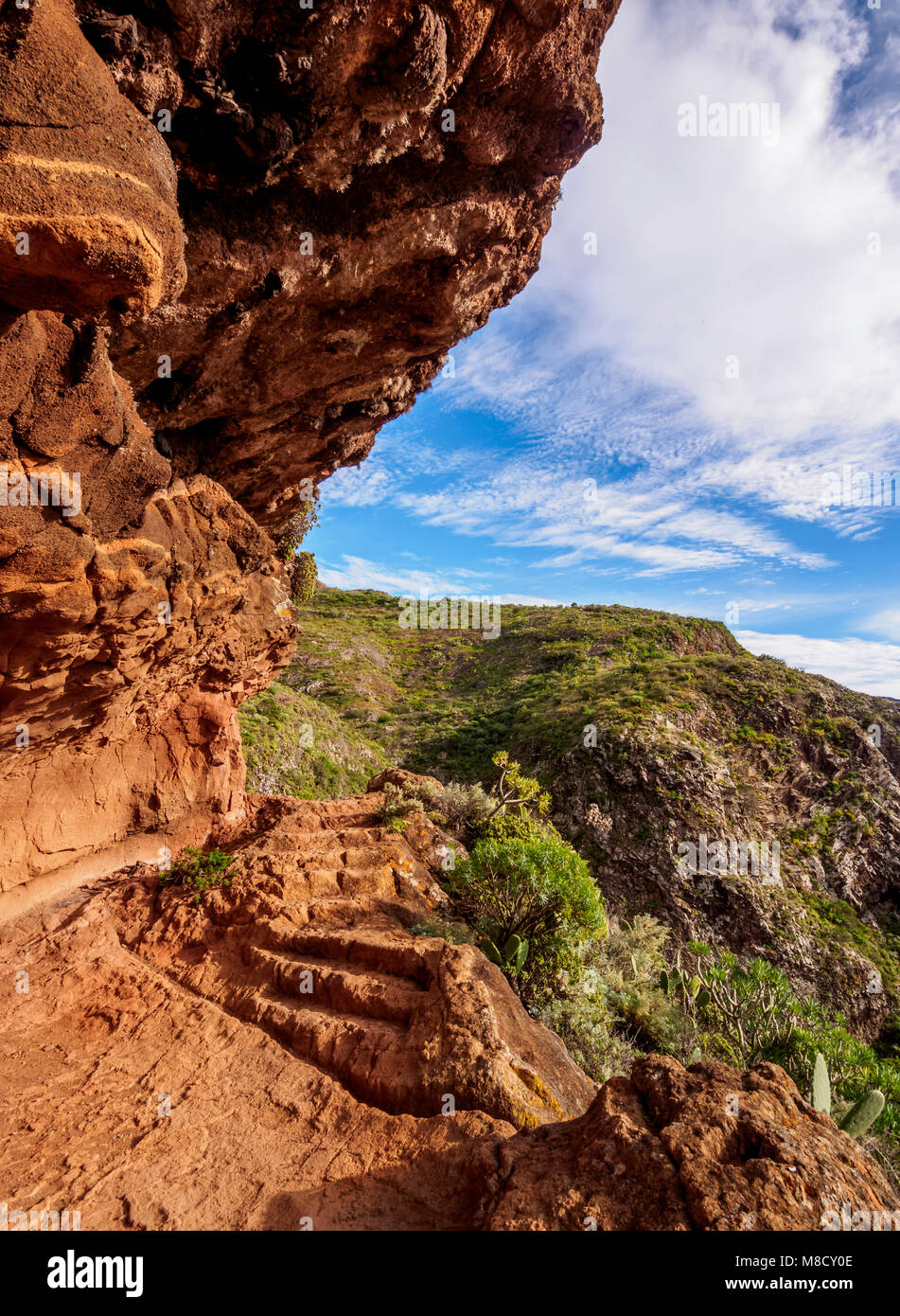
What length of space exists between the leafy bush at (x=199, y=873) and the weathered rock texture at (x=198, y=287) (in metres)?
1.99

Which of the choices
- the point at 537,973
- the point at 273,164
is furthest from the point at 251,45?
the point at 537,973

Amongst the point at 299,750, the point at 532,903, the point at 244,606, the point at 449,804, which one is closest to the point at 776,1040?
the point at 532,903

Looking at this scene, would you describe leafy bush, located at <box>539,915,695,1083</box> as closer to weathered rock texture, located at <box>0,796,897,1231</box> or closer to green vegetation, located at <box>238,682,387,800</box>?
weathered rock texture, located at <box>0,796,897,1231</box>

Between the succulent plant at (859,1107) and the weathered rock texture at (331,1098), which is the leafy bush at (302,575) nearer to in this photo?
the weathered rock texture at (331,1098)

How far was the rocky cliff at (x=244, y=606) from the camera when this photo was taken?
13.6 feet

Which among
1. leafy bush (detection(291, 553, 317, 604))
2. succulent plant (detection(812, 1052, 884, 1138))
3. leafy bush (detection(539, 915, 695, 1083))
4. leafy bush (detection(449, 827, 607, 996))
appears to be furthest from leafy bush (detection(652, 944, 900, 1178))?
leafy bush (detection(291, 553, 317, 604))

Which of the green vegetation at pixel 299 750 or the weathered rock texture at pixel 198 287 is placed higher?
the weathered rock texture at pixel 198 287

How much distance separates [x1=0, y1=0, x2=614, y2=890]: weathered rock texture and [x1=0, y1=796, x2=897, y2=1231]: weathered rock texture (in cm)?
319

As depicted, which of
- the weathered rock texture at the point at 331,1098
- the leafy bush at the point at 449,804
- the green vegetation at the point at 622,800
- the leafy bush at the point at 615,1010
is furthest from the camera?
the leafy bush at the point at 449,804

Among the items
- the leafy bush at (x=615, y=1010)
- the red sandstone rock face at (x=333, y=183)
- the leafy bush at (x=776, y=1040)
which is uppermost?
the red sandstone rock face at (x=333, y=183)

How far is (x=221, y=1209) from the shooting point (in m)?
4.88

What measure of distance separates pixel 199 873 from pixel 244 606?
198 inches

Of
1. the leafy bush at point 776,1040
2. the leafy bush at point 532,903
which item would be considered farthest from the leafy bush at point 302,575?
the leafy bush at point 776,1040
